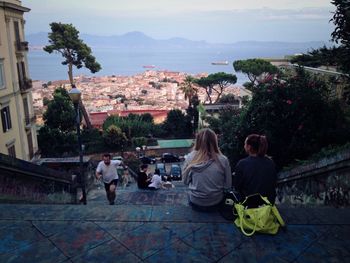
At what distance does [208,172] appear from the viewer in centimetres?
397

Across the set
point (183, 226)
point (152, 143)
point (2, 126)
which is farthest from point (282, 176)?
point (152, 143)

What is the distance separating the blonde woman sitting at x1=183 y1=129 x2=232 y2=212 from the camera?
156 inches

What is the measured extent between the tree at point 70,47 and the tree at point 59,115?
5516mm

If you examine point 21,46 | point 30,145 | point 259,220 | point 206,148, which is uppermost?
point 21,46

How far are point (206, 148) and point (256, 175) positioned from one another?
64 centimetres

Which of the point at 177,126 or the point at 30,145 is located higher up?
the point at 30,145

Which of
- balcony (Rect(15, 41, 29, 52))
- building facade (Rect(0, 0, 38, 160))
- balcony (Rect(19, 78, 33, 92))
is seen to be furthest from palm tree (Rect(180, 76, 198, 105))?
balcony (Rect(15, 41, 29, 52))

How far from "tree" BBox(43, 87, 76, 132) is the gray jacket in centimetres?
2355

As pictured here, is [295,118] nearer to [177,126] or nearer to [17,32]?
[17,32]

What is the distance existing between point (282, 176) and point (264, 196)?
3.42 m

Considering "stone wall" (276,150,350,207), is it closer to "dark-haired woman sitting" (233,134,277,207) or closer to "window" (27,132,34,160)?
"dark-haired woman sitting" (233,134,277,207)

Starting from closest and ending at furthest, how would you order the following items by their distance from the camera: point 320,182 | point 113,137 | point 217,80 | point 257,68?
point 320,182, point 113,137, point 257,68, point 217,80

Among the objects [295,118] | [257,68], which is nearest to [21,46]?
[295,118]

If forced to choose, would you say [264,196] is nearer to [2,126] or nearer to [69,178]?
[69,178]
